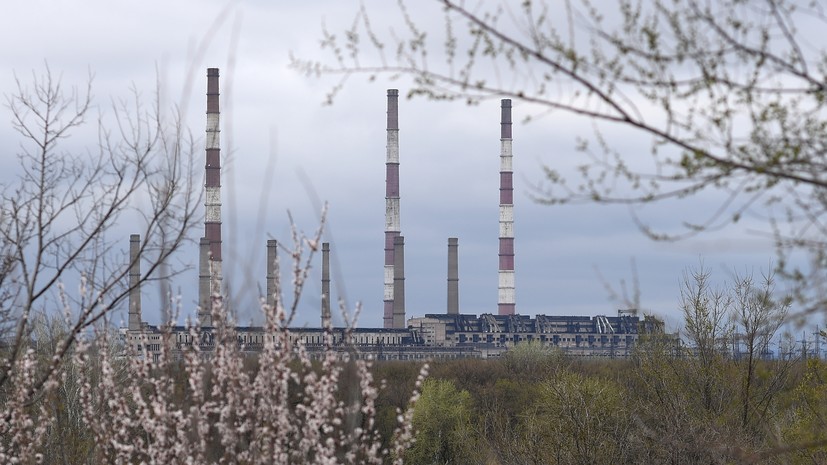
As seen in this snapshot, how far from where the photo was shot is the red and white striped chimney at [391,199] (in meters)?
53.7

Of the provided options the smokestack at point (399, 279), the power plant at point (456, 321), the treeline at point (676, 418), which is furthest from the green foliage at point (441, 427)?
the smokestack at point (399, 279)

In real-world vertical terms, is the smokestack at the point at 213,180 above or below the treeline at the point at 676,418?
above

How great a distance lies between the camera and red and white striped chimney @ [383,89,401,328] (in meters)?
53.7

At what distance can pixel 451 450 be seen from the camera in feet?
107

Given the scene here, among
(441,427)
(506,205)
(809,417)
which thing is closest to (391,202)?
(506,205)

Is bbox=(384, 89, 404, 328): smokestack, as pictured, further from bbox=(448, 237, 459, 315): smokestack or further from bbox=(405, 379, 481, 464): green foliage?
bbox=(405, 379, 481, 464): green foliage

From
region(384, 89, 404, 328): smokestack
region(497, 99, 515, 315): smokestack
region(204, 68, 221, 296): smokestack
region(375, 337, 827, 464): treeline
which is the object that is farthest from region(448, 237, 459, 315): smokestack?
region(375, 337, 827, 464): treeline

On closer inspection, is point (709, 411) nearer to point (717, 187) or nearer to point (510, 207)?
point (717, 187)

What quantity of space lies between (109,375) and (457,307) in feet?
167

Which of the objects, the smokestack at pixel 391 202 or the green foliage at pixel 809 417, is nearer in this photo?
the green foliage at pixel 809 417

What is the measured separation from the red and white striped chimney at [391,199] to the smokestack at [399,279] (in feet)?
1.58

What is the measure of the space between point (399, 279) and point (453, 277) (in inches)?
119

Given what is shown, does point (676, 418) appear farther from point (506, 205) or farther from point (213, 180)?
point (506, 205)

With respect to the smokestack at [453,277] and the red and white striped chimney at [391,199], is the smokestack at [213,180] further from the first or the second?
the smokestack at [453,277]
